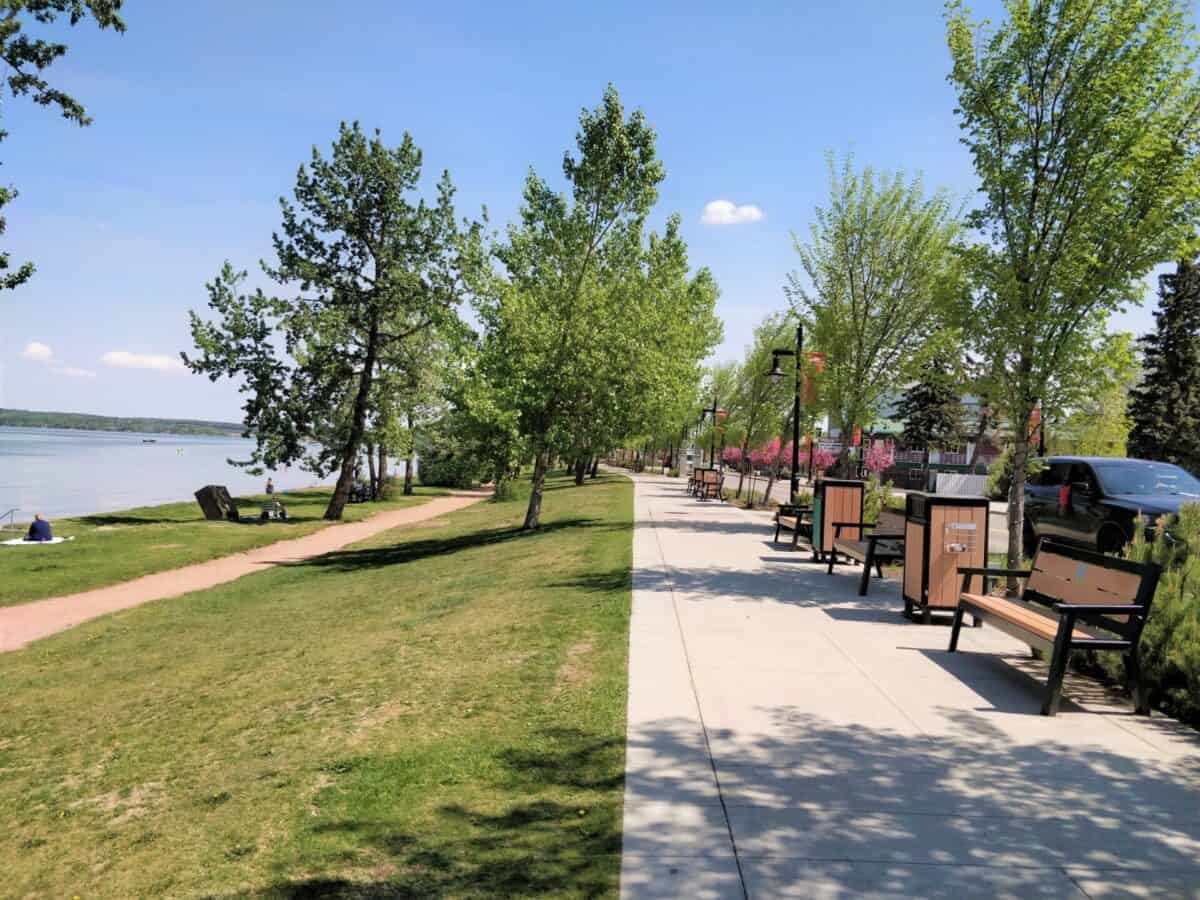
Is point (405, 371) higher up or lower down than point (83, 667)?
higher up

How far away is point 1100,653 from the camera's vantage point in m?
6.88

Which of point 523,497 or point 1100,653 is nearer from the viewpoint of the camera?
point 1100,653

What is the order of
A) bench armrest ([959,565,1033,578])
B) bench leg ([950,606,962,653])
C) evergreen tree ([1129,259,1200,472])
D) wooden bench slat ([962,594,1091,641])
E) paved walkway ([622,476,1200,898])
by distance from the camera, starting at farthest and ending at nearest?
evergreen tree ([1129,259,1200,472]), bench armrest ([959,565,1033,578]), bench leg ([950,606,962,653]), wooden bench slat ([962,594,1091,641]), paved walkway ([622,476,1200,898])

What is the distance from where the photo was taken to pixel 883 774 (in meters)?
4.55

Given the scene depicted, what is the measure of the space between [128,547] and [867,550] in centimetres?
1914

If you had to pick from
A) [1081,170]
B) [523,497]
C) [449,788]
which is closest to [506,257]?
[1081,170]

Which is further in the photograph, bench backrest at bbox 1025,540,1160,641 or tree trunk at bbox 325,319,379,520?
tree trunk at bbox 325,319,379,520

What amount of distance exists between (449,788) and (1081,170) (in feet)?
33.1

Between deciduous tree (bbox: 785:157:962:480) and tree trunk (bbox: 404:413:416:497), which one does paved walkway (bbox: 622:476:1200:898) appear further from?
tree trunk (bbox: 404:413:416:497)

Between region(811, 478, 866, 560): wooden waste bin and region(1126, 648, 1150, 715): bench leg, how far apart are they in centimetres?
641

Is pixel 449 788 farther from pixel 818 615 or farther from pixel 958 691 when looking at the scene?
pixel 818 615

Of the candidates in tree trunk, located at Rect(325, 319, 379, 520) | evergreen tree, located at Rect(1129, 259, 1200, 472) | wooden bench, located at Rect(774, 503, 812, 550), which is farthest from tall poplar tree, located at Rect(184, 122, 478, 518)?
evergreen tree, located at Rect(1129, 259, 1200, 472)

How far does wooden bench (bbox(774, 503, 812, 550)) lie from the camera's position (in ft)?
48.8

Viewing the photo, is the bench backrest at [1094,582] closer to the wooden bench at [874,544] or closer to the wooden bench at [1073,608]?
the wooden bench at [1073,608]
